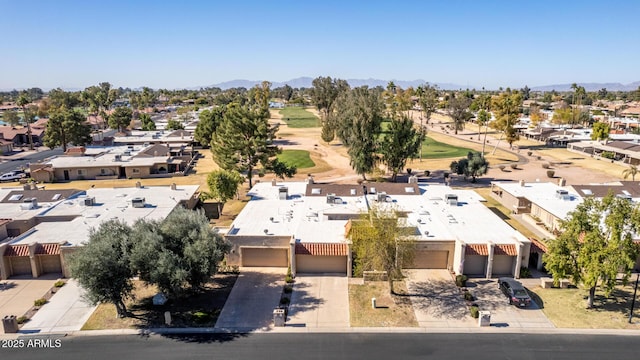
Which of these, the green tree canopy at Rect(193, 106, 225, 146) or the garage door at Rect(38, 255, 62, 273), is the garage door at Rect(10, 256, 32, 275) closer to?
the garage door at Rect(38, 255, 62, 273)

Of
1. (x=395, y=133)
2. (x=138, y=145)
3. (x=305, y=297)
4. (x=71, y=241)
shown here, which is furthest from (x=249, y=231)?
(x=138, y=145)

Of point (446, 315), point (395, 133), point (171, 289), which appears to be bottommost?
point (446, 315)

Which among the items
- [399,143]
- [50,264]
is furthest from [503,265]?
[50,264]

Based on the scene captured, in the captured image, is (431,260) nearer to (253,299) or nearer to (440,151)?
(253,299)

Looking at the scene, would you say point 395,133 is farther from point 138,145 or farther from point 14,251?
point 138,145

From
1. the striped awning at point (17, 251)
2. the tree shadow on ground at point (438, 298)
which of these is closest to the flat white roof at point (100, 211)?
the striped awning at point (17, 251)

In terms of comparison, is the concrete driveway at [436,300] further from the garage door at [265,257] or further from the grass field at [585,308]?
the garage door at [265,257]

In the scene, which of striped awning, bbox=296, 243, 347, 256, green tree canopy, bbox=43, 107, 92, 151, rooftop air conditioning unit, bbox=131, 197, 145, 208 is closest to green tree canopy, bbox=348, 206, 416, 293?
striped awning, bbox=296, 243, 347, 256
